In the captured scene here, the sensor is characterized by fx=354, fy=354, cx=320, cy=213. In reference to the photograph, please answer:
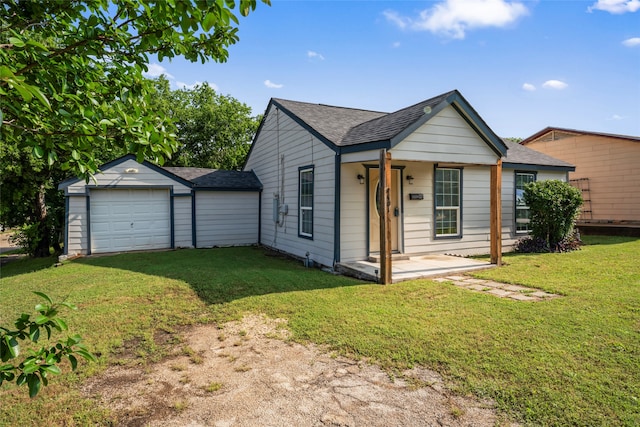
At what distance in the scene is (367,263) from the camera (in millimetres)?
8203

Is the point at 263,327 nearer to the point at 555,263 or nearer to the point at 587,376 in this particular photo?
the point at 587,376

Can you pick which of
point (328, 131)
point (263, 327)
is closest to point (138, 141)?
point (263, 327)

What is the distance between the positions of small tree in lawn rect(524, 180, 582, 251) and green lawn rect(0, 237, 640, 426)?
78.5 inches

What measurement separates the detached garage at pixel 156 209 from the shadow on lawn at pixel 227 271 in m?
0.96

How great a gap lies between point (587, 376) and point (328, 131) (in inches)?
286

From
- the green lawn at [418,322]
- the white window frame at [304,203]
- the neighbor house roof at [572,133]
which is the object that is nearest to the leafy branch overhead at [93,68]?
the green lawn at [418,322]

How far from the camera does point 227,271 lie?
26.5 feet

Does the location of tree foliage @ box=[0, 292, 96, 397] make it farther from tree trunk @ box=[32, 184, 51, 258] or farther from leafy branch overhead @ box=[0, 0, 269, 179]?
tree trunk @ box=[32, 184, 51, 258]

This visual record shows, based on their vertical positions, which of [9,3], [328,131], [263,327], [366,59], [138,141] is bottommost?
[263,327]

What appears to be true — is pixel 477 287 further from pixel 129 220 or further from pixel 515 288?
pixel 129 220

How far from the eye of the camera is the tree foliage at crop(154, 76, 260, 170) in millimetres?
26109

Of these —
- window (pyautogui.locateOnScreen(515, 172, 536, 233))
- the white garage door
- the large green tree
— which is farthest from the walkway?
the white garage door

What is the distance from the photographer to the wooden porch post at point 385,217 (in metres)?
6.60

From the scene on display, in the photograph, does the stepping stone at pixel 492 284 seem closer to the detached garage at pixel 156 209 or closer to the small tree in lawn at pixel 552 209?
the small tree in lawn at pixel 552 209
